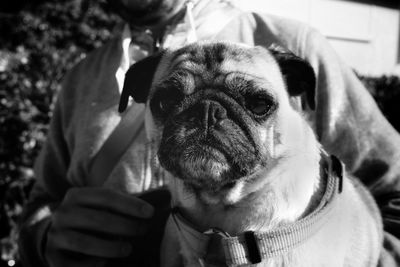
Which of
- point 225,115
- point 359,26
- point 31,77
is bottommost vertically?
point 359,26

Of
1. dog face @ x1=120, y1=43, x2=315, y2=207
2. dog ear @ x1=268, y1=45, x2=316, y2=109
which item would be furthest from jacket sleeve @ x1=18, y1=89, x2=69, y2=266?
dog ear @ x1=268, y1=45, x2=316, y2=109

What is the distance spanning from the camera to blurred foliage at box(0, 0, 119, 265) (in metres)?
→ 3.18

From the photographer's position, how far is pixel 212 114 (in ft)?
3.22

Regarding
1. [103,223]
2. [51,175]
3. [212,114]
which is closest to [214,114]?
[212,114]

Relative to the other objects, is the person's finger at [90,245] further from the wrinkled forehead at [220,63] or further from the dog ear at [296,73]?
the dog ear at [296,73]

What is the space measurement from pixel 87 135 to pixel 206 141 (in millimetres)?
740

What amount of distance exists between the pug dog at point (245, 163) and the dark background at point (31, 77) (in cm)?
214

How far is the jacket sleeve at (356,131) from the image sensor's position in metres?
1.45

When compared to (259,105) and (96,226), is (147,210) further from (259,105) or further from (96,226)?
(259,105)

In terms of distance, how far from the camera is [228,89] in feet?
3.35

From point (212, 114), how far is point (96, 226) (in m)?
0.63

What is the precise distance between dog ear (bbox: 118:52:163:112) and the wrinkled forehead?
0.25ft

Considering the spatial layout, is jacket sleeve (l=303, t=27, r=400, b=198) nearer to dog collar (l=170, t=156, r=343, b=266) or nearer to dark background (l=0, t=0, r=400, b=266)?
dog collar (l=170, t=156, r=343, b=266)

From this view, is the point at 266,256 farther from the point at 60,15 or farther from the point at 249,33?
the point at 60,15
